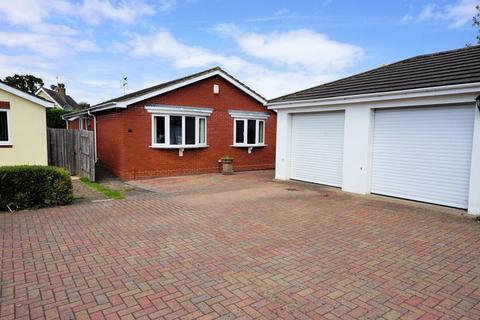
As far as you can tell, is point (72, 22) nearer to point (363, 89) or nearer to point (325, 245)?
point (363, 89)

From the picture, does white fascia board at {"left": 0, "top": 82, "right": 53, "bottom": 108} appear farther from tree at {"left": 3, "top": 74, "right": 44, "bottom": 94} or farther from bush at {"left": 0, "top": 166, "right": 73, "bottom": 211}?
tree at {"left": 3, "top": 74, "right": 44, "bottom": 94}

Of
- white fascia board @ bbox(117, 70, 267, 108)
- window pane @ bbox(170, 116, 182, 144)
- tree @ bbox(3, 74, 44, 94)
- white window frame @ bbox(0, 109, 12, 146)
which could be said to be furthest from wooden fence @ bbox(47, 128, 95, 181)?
tree @ bbox(3, 74, 44, 94)

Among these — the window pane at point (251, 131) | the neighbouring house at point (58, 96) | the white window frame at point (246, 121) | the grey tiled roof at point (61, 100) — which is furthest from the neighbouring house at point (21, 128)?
the grey tiled roof at point (61, 100)

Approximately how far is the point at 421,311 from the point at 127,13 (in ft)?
44.5

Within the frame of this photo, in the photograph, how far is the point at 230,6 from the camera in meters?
12.6

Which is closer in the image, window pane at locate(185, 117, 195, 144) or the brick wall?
the brick wall

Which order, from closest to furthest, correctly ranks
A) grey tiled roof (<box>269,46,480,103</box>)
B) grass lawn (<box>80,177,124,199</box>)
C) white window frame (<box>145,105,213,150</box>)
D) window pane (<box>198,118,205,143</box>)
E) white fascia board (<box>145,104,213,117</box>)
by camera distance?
grey tiled roof (<box>269,46,480,103</box>) → grass lawn (<box>80,177,124,199</box>) → white fascia board (<box>145,104,213,117</box>) → white window frame (<box>145,105,213,150</box>) → window pane (<box>198,118,205,143</box>)

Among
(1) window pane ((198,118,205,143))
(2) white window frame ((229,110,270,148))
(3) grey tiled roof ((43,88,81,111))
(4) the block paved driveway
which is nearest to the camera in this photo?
(4) the block paved driveway

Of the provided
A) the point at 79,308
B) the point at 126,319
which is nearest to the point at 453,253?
the point at 126,319

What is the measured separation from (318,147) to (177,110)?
648 cm

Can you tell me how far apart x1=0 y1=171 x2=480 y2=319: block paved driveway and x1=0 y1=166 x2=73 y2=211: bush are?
46 cm

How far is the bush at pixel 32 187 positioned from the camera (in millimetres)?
7648

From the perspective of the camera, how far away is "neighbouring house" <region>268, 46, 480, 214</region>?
7.89m

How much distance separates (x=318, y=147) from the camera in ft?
38.3
